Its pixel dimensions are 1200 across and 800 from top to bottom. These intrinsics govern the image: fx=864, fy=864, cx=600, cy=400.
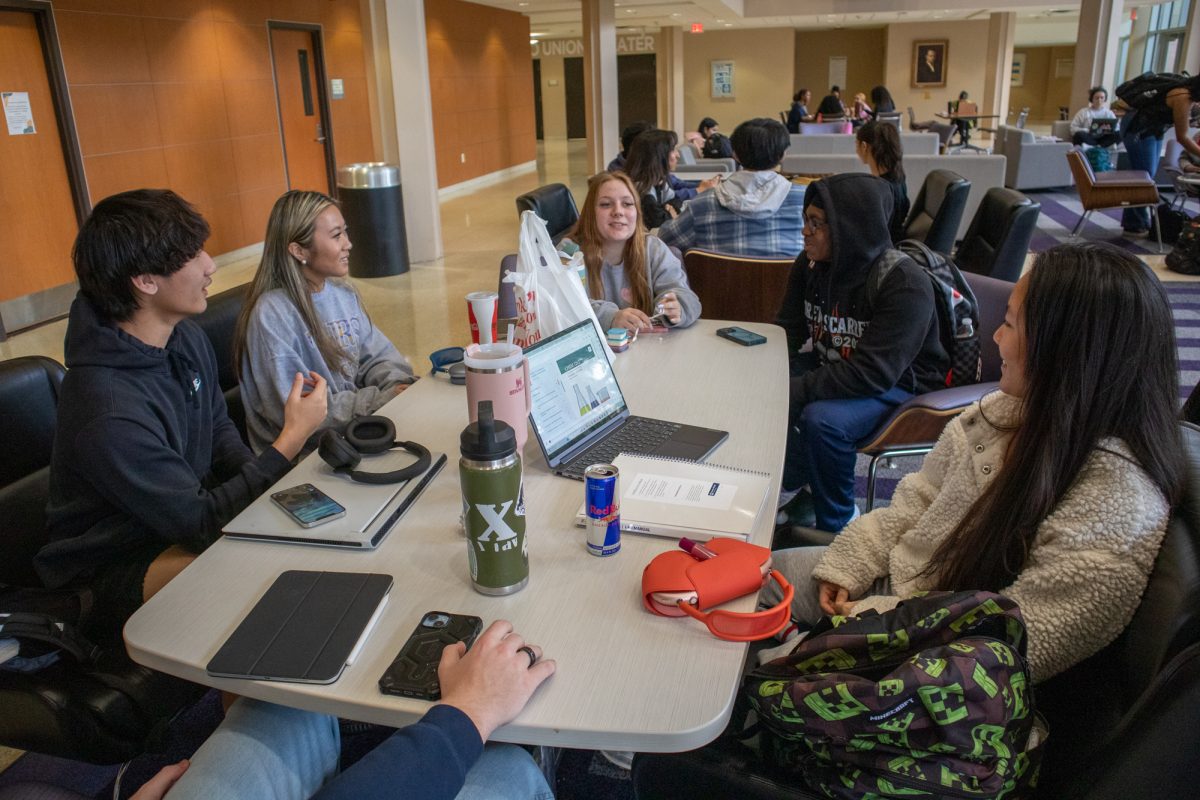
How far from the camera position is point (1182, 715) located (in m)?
0.86

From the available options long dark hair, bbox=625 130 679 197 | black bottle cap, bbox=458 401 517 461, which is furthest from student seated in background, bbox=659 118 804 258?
black bottle cap, bbox=458 401 517 461

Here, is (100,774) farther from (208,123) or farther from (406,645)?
(208,123)

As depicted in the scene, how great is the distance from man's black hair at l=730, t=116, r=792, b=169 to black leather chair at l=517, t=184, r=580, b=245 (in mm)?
890

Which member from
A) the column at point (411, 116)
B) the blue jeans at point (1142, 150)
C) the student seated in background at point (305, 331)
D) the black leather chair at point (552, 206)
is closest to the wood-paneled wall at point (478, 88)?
the column at point (411, 116)

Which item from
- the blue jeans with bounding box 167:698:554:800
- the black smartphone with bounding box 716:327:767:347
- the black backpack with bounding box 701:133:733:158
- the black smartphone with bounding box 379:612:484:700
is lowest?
the blue jeans with bounding box 167:698:554:800

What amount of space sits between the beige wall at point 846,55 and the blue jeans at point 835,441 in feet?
70.0

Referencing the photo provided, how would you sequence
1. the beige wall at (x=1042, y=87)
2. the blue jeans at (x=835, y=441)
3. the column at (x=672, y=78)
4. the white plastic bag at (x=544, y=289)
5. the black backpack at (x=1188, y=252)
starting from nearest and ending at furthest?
1. the white plastic bag at (x=544, y=289)
2. the blue jeans at (x=835, y=441)
3. the black backpack at (x=1188, y=252)
4. the column at (x=672, y=78)
5. the beige wall at (x=1042, y=87)

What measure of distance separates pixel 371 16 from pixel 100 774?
6.55 metres

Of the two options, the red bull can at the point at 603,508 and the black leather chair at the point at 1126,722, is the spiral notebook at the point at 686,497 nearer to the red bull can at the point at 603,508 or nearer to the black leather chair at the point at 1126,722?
the red bull can at the point at 603,508

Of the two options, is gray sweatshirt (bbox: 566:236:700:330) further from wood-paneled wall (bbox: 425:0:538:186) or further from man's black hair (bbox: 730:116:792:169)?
wood-paneled wall (bbox: 425:0:538:186)

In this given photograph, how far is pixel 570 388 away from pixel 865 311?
115 centimetres

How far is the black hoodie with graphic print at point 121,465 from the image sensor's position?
1567 millimetres

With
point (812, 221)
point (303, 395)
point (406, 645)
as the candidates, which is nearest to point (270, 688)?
point (406, 645)

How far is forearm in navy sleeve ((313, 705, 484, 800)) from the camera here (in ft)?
3.29
